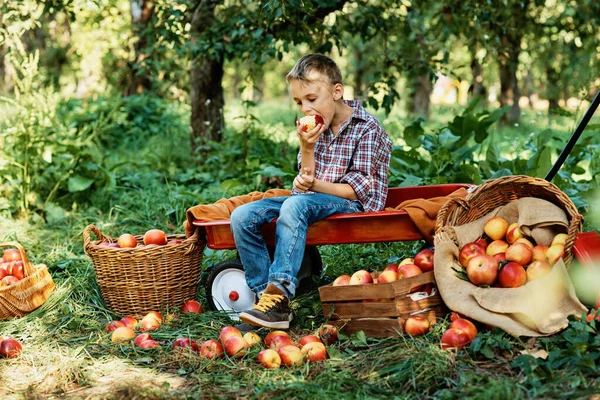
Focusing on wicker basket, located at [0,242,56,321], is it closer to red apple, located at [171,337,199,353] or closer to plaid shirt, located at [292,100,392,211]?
red apple, located at [171,337,199,353]

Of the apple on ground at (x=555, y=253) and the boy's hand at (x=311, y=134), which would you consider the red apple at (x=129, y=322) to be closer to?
the boy's hand at (x=311, y=134)

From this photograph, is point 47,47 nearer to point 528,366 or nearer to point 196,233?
point 196,233

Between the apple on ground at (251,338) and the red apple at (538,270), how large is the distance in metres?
1.27

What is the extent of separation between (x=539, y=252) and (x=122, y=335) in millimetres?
2006

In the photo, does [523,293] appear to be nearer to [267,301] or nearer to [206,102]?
[267,301]

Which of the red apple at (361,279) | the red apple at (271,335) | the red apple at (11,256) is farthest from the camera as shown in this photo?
the red apple at (11,256)

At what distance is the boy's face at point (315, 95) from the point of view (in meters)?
3.79

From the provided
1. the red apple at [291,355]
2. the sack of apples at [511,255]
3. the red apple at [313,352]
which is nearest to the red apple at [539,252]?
the sack of apples at [511,255]

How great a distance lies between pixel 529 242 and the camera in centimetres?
345

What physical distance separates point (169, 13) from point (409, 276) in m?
3.54

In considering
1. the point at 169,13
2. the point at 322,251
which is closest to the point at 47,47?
the point at 169,13

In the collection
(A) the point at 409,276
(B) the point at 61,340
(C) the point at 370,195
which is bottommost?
(B) the point at 61,340

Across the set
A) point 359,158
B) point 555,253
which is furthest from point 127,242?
point 555,253

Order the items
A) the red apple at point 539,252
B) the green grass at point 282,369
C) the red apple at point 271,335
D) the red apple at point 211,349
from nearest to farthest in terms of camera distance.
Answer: the green grass at point 282,369
the red apple at point 211,349
the red apple at point 271,335
the red apple at point 539,252
